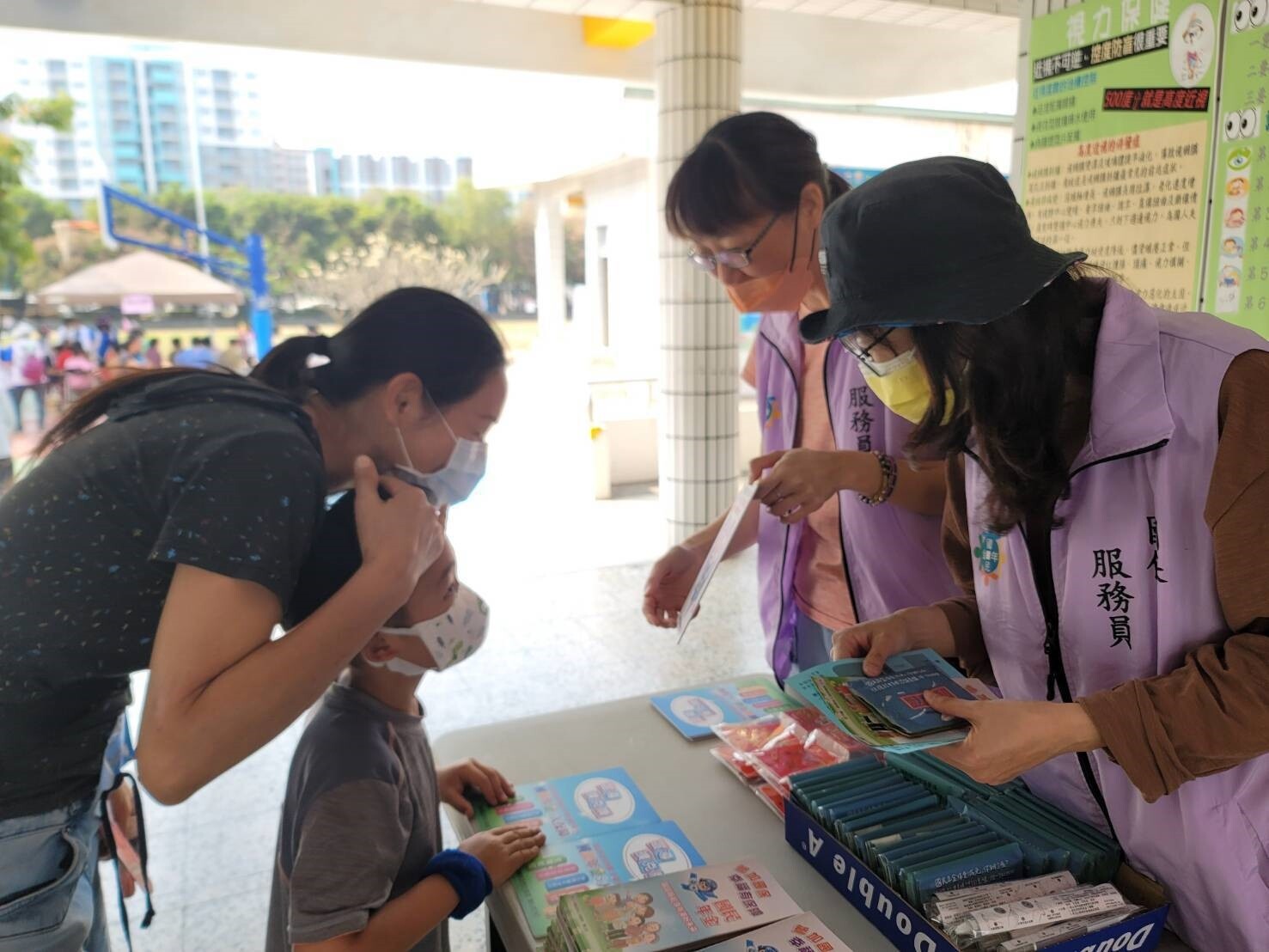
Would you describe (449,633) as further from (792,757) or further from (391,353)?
(792,757)

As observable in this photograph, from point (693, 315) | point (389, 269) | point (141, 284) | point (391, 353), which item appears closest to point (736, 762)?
point (391, 353)

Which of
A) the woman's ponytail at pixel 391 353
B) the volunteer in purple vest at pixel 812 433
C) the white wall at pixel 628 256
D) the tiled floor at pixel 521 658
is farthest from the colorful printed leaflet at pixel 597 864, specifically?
the white wall at pixel 628 256

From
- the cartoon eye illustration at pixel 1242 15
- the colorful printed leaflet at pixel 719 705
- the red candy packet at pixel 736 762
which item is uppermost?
the cartoon eye illustration at pixel 1242 15

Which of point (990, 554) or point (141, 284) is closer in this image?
point (990, 554)

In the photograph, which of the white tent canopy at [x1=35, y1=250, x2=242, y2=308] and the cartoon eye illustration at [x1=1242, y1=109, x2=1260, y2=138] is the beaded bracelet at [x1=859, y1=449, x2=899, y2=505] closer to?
the cartoon eye illustration at [x1=1242, y1=109, x2=1260, y2=138]

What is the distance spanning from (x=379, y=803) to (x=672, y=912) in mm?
370

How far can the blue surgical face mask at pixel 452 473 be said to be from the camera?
3.94ft

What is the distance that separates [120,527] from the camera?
91 centimetres

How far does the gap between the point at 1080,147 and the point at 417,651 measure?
6.87 ft

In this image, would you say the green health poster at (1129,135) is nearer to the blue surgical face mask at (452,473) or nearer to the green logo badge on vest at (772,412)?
the green logo badge on vest at (772,412)

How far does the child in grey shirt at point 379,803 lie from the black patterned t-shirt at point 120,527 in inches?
6.4

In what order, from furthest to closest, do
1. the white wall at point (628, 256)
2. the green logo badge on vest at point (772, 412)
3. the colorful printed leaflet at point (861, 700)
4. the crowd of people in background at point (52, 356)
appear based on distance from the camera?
the white wall at point (628, 256) < the crowd of people in background at point (52, 356) < the green logo badge on vest at point (772, 412) < the colorful printed leaflet at point (861, 700)

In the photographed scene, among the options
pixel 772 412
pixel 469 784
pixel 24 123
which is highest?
pixel 24 123

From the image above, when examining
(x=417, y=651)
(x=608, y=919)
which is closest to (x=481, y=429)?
(x=417, y=651)
